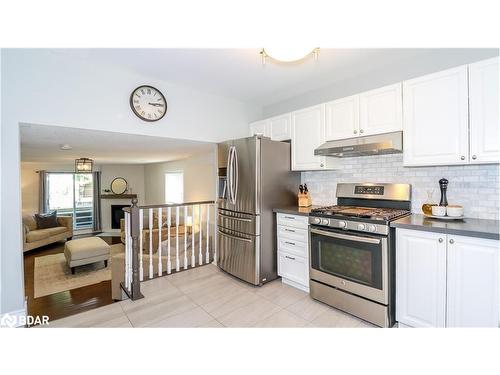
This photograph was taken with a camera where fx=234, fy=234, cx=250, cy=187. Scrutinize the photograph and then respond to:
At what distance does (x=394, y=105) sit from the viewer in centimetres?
221

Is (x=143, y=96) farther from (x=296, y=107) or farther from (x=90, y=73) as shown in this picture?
(x=296, y=107)

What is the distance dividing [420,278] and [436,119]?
1.31 meters

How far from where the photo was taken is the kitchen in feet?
5.51

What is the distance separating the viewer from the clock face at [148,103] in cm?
267

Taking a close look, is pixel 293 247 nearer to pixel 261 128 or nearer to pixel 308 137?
pixel 308 137

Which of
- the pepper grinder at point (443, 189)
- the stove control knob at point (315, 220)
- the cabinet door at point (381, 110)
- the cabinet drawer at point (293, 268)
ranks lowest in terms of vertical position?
the cabinet drawer at point (293, 268)

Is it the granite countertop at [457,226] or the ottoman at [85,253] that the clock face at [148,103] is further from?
the ottoman at [85,253]

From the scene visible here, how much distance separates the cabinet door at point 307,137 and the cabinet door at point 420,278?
1254mm

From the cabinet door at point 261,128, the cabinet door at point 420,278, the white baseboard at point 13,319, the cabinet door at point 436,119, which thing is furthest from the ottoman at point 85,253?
the cabinet door at point 436,119

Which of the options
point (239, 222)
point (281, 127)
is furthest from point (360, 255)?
point (281, 127)

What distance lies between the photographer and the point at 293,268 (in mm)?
2713

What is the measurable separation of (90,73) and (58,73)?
0.87 feet

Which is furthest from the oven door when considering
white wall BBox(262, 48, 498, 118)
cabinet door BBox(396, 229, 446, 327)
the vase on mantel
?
white wall BBox(262, 48, 498, 118)
